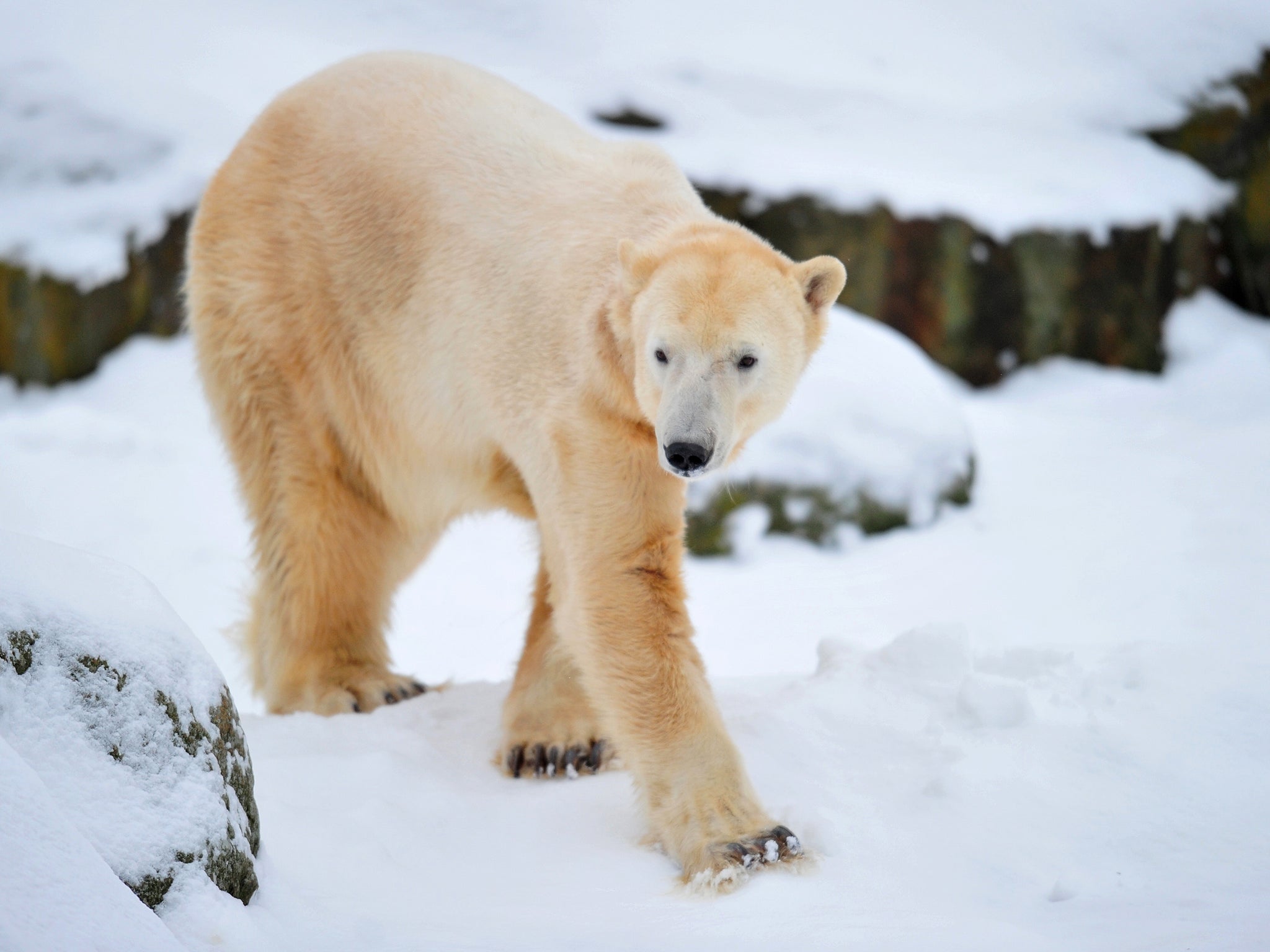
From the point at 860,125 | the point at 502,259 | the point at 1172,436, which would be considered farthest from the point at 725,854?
the point at 860,125

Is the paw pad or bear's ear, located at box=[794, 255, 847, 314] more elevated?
bear's ear, located at box=[794, 255, 847, 314]

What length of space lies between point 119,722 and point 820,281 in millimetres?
1740

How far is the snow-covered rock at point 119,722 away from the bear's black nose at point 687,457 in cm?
93

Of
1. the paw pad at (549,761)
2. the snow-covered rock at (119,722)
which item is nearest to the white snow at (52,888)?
the snow-covered rock at (119,722)

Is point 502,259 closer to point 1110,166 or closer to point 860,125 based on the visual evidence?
point 860,125

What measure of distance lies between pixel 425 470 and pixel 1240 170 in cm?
677

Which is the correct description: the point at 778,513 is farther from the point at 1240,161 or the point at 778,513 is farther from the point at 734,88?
the point at 1240,161

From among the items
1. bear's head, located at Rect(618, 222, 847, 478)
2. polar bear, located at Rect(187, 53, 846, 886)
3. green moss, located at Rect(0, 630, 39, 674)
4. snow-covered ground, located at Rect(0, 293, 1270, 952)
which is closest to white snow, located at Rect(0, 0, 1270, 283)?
snow-covered ground, located at Rect(0, 293, 1270, 952)

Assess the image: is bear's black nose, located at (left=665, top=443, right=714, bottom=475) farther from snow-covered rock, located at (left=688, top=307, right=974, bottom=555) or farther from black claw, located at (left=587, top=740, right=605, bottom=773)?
snow-covered rock, located at (left=688, top=307, right=974, bottom=555)

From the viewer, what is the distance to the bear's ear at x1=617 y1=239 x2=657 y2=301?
267 cm

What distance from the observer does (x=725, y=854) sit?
7.61 feet

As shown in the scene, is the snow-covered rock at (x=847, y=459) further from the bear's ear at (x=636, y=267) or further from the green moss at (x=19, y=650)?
the green moss at (x=19, y=650)

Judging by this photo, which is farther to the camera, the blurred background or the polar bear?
the polar bear

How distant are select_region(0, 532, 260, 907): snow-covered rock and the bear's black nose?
930 mm
